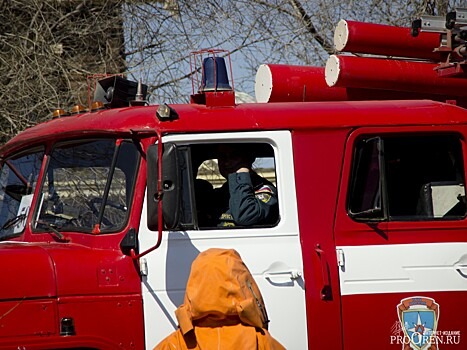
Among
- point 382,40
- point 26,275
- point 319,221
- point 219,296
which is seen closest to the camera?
point 219,296

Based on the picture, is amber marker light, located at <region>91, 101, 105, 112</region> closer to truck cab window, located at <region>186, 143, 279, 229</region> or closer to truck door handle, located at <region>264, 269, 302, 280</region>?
truck cab window, located at <region>186, 143, 279, 229</region>

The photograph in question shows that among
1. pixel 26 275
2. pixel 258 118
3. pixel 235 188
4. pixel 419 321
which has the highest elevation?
pixel 258 118

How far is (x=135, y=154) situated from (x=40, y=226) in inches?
29.4

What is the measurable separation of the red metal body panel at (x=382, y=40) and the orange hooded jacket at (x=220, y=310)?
2.68 meters

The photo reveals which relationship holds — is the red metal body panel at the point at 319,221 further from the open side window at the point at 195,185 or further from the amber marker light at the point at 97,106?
the amber marker light at the point at 97,106

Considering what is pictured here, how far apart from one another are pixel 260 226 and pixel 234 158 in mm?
495

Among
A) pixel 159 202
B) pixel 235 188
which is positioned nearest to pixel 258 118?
pixel 235 188

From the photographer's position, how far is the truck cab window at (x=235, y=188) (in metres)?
5.35

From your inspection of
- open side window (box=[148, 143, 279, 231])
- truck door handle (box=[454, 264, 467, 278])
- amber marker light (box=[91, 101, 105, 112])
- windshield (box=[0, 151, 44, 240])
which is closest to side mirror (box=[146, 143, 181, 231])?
open side window (box=[148, 143, 279, 231])

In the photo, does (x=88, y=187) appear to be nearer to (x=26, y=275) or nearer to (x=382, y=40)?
(x=26, y=275)

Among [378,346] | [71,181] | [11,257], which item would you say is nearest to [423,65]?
[378,346]

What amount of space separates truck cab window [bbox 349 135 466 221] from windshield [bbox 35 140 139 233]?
4.43 ft

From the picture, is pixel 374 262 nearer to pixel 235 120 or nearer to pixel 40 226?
pixel 235 120

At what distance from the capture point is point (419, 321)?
17.2 ft
